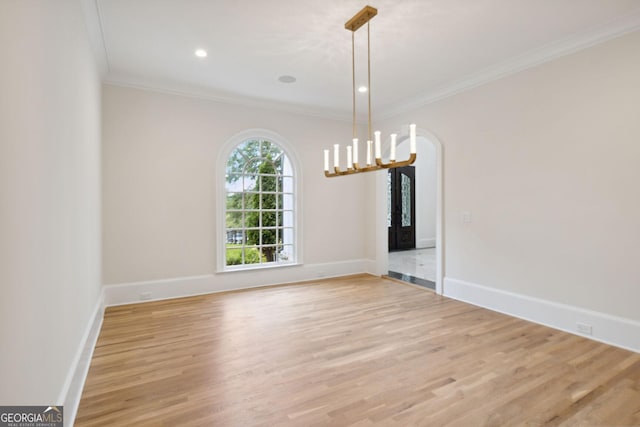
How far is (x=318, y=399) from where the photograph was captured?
6.84 ft

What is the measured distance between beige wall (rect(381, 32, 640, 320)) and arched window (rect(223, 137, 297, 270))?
257cm

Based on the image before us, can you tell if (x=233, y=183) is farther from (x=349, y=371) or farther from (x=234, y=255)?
(x=349, y=371)

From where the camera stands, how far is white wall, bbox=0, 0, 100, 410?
1.14 m

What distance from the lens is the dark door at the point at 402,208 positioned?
365 inches

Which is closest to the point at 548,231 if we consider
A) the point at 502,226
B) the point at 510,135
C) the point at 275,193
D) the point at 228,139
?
the point at 502,226

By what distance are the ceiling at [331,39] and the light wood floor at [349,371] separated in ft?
9.52

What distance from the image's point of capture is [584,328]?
3.12m

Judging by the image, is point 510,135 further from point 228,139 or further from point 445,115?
point 228,139

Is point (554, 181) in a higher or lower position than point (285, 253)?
higher

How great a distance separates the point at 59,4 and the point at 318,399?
2879 mm

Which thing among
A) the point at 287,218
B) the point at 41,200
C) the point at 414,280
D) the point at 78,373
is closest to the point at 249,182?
the point at 287,218

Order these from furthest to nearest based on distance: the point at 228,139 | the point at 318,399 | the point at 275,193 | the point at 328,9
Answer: the point at 275,193 < the point at 228,139 < the point at 328,9 < the point at 318,399

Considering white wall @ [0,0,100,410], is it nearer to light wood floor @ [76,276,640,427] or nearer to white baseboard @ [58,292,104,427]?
white baseboard @ [58,292,104,427]

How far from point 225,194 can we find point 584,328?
181 inches
